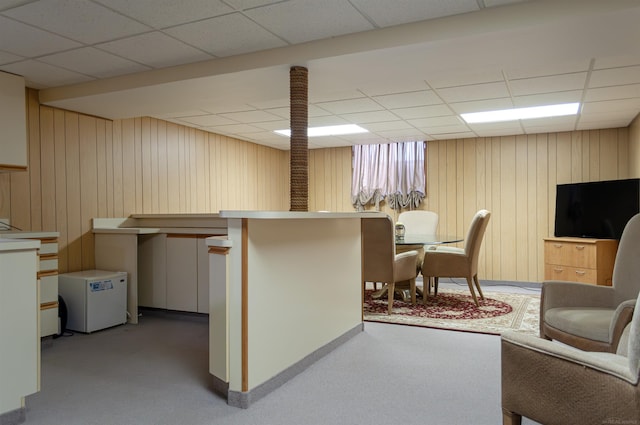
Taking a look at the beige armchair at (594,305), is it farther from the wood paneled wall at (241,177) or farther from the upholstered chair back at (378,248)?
the wood paneled wall at (241,177)

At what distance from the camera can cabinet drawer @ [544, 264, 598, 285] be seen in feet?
17.8

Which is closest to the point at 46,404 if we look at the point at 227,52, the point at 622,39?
the point at 227,52

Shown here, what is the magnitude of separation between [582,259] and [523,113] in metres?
1.94

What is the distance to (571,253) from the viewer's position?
5.69 m

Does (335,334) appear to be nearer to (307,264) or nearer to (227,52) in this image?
(307,264)

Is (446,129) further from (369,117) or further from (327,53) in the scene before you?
(327,53)

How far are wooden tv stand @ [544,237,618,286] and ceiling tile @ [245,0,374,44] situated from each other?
4.17m

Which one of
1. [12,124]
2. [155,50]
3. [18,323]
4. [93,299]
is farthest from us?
[93,299]

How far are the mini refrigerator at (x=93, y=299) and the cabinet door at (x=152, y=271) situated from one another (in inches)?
15.4

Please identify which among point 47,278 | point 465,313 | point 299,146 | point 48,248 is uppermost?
point 299,146

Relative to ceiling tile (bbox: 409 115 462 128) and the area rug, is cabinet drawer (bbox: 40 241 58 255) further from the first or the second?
ceiling tile (bbox: 409 115 462 128)

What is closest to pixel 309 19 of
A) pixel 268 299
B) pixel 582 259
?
pixel 268 299

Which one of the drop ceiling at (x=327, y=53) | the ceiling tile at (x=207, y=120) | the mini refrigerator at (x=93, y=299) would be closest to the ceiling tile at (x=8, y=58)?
the drop ceiling at (x=327, y=53)

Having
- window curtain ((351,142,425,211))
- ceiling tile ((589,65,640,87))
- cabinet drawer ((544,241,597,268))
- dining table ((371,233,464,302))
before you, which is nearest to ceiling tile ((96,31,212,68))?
dining table ((371,233,464,302))
